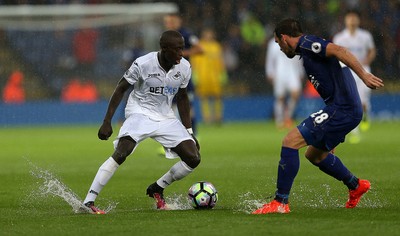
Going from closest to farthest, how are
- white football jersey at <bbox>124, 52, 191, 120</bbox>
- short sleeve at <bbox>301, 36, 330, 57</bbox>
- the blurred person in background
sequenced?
short sleeve at <bbox>301, 36, 330, 57</bbox> → white football jersey at <bbox>124, 52, 191, 120</bbox> → the blurred person in background

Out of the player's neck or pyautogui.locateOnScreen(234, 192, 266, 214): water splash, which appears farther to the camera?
the player's neck

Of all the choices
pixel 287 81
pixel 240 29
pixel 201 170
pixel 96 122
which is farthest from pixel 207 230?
pixel 240 29

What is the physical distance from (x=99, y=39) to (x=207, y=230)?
20.8 metres

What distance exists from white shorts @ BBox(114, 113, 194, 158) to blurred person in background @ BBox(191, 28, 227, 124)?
18599 millimetres

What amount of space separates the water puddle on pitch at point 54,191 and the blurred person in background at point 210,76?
13738 millimetres

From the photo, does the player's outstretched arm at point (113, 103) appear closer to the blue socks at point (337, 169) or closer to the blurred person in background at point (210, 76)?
the blue socks at point (337, 169)

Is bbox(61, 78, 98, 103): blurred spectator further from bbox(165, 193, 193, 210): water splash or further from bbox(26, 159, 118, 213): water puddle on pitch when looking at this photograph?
bbox(165, 193, 193, 210): water splash

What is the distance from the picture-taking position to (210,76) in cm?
2973

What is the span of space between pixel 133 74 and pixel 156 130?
0.60 metres

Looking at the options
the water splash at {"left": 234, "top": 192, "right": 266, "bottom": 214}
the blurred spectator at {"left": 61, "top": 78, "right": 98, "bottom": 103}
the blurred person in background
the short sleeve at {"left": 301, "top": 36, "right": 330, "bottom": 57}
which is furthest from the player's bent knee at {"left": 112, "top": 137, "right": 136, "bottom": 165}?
the blurred person in background

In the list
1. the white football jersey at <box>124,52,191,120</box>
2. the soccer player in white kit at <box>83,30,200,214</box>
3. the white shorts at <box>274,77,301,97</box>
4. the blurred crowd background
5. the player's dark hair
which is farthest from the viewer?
the blurred crowd background

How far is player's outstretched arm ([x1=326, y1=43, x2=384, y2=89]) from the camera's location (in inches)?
350

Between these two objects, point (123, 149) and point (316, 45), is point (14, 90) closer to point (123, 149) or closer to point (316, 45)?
point (123, 149)

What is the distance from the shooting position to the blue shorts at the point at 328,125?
30.7 feet
